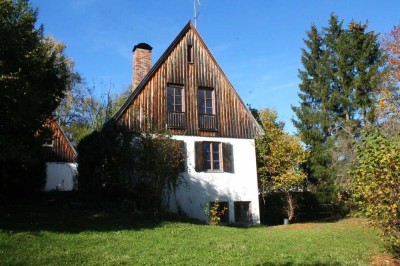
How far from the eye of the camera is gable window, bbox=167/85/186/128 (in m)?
20.6

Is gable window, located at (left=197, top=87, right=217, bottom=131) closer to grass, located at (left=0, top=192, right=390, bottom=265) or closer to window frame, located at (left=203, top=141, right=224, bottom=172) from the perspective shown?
window frame, located at (left=203, top=141, right=224, bottom=172)

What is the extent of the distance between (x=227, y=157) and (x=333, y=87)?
14296mm

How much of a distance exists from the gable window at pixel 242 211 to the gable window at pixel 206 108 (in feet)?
14.4

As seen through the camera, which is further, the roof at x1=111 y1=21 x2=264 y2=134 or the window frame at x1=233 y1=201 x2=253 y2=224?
the window frame at x1=233 y1=201 x2=253 y2=224

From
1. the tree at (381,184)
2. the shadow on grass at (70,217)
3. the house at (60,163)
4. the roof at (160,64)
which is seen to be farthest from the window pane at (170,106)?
the tree at (381,184)

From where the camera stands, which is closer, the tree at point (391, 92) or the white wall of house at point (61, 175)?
the tree at point (391, 92)

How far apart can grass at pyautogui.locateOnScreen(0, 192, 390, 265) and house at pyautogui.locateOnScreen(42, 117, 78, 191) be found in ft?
37.0

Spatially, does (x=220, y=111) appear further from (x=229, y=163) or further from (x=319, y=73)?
(x=319, y=73)

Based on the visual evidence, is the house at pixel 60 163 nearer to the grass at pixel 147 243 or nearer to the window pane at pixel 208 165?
the window pane at pixel 208 165

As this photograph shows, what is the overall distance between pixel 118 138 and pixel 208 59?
7.31 metres

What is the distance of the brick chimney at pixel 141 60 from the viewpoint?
23292 mm

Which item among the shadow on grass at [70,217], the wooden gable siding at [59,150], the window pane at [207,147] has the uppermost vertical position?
the wooden gable siding at [59,150]

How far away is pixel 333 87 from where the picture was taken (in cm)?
3105

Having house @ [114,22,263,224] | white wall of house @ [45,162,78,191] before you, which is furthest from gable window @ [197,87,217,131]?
white wall of house @ [45,162,78,191]
